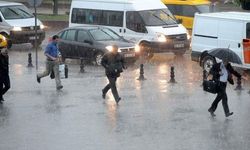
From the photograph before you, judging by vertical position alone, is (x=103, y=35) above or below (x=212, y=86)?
above

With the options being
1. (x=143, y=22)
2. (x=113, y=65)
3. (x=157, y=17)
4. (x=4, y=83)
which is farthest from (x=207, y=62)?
(x=4, y=83)

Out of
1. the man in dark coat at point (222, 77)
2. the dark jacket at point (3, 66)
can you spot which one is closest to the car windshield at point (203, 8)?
the dark jacket at point (3, 66)

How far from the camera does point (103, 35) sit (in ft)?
84.8

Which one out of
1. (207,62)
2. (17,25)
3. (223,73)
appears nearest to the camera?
(223,73)

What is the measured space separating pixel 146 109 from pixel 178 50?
1180 centimetres

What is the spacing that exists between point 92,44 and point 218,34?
190 inches

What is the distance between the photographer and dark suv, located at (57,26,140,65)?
82.2 ft

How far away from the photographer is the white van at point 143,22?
90.0 ft

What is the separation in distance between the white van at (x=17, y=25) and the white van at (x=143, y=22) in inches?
113

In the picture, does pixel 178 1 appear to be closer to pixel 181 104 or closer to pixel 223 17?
pixel 223 17

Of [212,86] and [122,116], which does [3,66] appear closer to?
[122,116]

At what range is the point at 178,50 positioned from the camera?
1095 inches

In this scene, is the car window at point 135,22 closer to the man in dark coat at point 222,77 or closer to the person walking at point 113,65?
the person walking at point 113,65

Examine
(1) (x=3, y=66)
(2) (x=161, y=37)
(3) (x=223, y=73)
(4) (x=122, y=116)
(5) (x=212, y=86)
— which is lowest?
(4) (x=122, y=116)
